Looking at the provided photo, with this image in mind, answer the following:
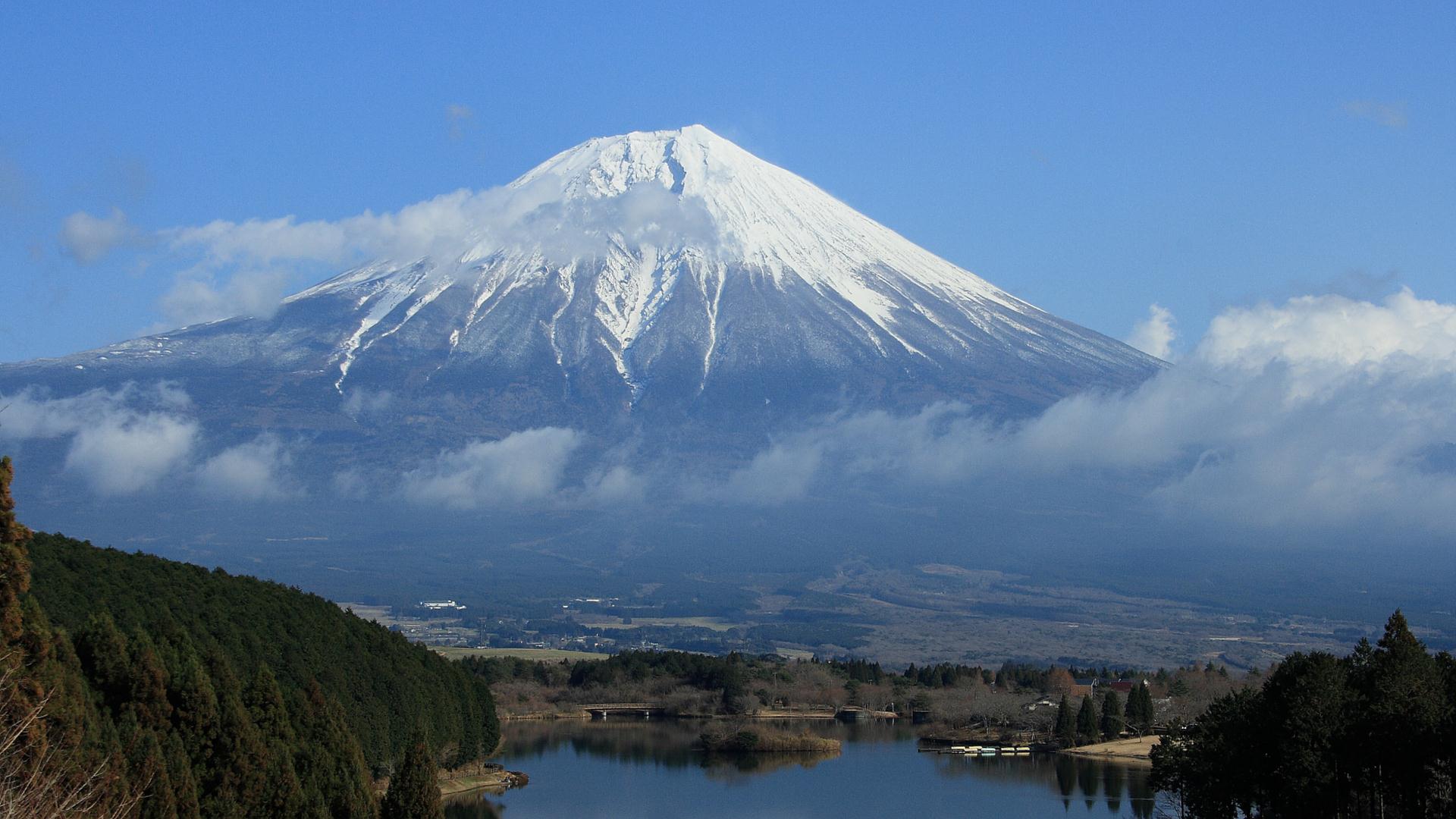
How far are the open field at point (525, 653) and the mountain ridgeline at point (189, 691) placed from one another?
163 ft

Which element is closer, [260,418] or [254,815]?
[254,815]

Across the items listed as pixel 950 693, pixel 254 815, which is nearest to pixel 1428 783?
pixel 254 815

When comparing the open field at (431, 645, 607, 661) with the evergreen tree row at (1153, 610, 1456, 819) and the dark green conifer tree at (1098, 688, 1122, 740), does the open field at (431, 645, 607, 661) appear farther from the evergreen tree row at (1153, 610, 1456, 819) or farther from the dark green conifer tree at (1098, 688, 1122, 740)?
the evergreen tree row at (1153, 610, 1456, 819)

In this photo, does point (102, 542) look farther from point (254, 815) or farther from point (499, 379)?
point (254, 815)

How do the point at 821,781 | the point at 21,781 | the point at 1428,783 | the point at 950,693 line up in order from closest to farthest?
the point at 21,781
the point at 1428,783
the point at 821,781
the point at 950,693

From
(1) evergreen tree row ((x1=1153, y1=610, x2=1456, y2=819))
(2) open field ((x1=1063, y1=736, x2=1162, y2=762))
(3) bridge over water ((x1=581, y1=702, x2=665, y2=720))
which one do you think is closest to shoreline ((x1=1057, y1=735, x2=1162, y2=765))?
(2) open field ((x1=1063, y1=736, x2=1162, y2=762))

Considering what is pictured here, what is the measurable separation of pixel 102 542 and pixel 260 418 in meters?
29.7

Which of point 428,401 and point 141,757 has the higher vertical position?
point 428,401

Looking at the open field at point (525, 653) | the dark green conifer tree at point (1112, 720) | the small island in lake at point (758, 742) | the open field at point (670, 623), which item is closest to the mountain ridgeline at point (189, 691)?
the small island in lake at point (758, 742)

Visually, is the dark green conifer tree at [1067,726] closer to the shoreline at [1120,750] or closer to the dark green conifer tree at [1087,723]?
the dark green conifer tree at [1087,723]

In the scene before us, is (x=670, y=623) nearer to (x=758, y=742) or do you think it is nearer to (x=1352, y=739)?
(x=758, y=742)

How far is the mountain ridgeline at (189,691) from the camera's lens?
73.5 ft

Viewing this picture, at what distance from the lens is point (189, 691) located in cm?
2739

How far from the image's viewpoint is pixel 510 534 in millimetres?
177875
